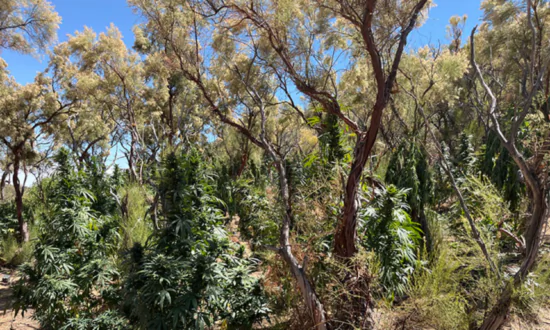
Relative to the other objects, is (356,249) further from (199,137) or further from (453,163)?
(199,137)

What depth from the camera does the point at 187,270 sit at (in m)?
3.47

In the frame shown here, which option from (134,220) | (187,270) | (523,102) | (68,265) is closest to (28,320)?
(68,265)

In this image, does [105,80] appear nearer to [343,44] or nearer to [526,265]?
[343,44]

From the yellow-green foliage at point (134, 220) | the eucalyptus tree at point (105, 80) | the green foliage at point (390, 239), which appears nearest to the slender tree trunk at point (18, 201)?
the eucalyptus tree at point (105, 80)

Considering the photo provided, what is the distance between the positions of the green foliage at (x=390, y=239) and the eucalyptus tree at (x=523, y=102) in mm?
997

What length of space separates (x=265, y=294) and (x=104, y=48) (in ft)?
31.2

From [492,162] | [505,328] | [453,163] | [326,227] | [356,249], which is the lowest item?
[505,328]

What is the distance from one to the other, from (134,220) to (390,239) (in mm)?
4510

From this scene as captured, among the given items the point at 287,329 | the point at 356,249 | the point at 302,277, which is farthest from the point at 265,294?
the point at 356,249

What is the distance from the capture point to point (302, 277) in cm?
368

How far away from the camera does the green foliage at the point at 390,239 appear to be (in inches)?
148

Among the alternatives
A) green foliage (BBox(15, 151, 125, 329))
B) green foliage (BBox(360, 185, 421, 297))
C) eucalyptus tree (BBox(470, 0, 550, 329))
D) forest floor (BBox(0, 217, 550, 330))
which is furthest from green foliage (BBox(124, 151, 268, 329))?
eucalyptus tree (BBox(470, 0, 550, 329))

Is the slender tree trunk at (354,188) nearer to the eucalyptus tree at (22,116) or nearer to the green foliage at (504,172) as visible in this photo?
the green foliage at (504,172)

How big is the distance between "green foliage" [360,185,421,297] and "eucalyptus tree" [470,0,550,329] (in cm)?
100
